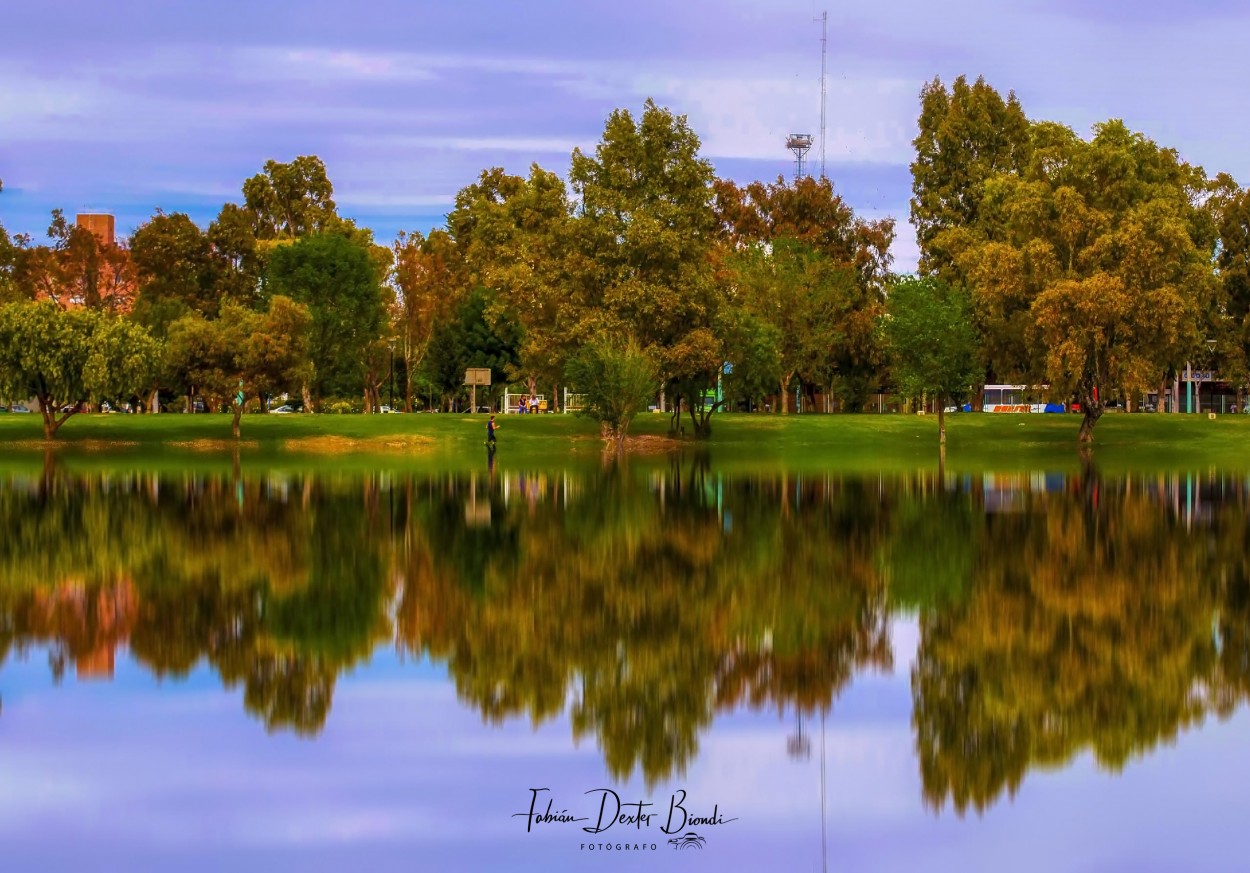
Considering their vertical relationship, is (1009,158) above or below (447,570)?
above

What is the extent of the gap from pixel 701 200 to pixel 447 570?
59.6 meters

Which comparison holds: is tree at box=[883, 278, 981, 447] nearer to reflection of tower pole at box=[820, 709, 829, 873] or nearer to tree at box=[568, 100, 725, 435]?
tree at box=[568, 100, 725, 435]

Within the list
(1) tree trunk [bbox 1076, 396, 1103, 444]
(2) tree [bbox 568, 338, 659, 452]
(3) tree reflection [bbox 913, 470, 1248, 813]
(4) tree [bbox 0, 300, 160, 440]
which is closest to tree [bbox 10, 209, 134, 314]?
(4) tree [bbox 0, 300, 160, 440]

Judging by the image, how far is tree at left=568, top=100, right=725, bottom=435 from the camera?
251ft

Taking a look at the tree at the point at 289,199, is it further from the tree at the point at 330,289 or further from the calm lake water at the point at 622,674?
the calm lake water at the point at 622,674

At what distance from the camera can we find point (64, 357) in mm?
76438

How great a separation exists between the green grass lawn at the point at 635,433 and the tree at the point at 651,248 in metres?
5.47

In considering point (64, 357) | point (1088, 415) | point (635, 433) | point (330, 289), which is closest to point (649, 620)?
point (64, 357)

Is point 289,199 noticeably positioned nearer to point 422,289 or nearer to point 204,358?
point 422,289

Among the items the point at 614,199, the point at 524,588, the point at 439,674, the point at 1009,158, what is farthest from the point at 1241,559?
the point at 1009,158

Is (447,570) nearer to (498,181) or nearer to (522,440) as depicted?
(522,440)

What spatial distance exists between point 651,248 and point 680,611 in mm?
60067

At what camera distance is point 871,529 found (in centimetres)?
2936

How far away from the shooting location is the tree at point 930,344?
78.6 m
